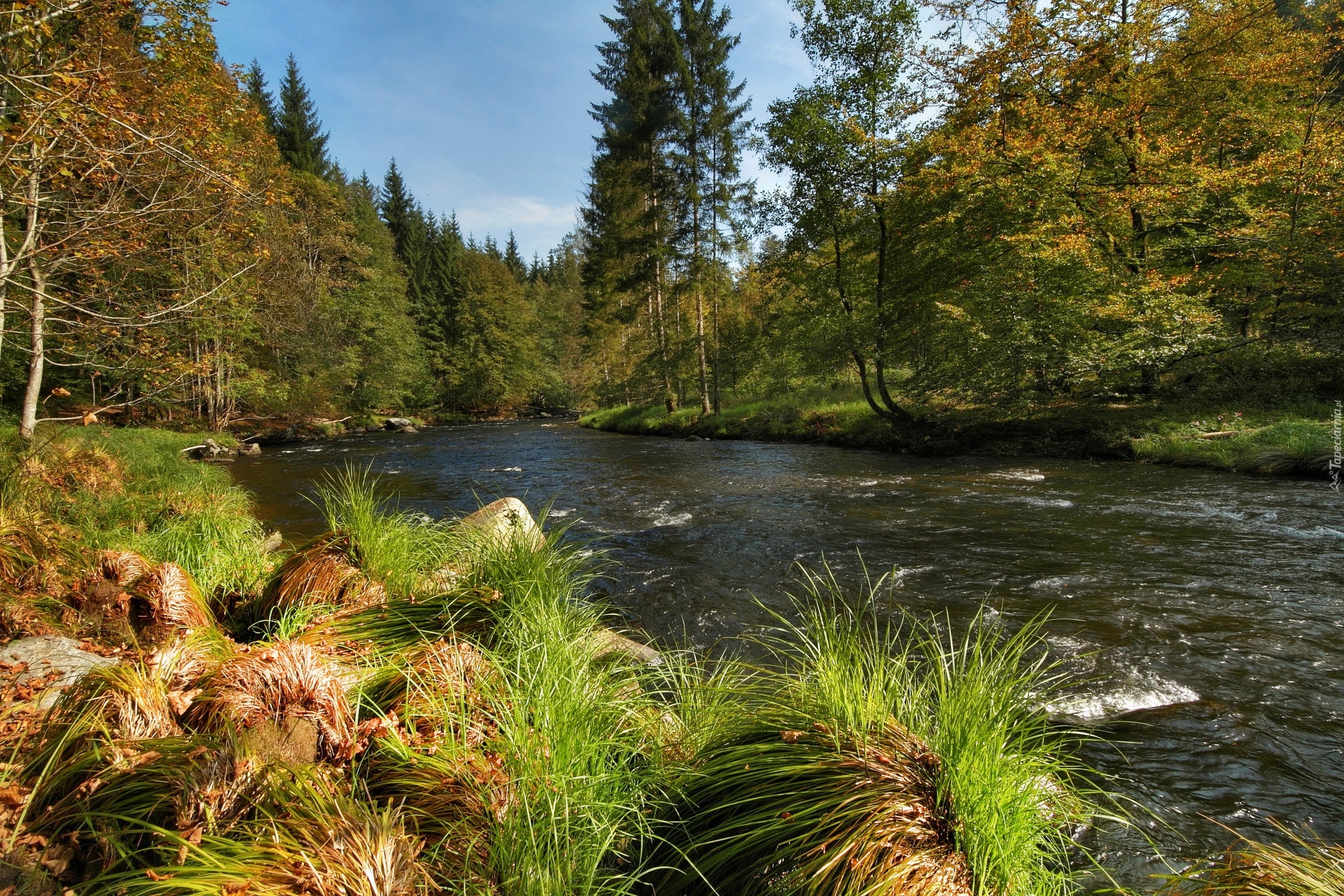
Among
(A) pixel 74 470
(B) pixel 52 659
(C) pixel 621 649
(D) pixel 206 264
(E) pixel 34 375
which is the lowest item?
(C) pixel 621 649

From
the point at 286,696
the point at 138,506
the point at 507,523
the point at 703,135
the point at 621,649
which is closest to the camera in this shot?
the point at 286,696

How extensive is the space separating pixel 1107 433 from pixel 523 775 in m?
14.0

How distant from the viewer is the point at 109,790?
181 cm

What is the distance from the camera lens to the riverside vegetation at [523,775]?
61.4 inches

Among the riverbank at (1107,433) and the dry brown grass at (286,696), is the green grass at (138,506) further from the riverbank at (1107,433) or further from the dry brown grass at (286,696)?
the riverbank at (1107,433)

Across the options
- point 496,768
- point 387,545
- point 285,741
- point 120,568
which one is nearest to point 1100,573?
point 496,768

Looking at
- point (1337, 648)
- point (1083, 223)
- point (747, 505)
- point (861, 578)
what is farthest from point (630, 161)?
point (1337, 648)

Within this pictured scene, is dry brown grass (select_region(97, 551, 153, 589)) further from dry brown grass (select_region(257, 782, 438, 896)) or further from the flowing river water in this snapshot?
dry brown grass (select_region(257, 782, 438, 896))

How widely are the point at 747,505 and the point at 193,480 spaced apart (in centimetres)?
877

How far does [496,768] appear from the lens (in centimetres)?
198

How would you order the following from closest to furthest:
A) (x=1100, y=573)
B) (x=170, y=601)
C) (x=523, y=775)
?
(x=523, y=775) < (x=170, y=601) < (x=1100, y=573)

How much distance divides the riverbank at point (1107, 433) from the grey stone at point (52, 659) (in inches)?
556

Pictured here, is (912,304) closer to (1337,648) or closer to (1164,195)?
(1164,195)

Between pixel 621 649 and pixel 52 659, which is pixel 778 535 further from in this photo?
pixel 52 659
